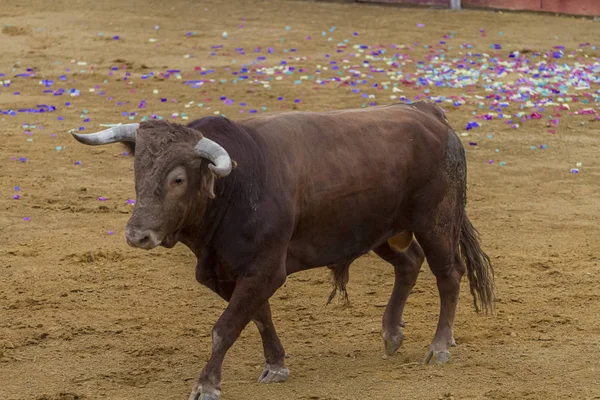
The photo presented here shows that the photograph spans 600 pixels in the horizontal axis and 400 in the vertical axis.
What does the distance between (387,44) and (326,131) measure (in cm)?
929

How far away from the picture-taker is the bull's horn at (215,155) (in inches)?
181

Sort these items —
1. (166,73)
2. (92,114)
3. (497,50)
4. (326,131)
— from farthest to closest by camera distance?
(497,50) < (166,73) < (92,114) < (326,131)

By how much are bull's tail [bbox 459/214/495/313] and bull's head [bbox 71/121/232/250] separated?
1799 millimetres

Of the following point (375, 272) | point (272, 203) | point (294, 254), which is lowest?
point (375, 272)

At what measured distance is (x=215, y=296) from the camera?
22.1ft

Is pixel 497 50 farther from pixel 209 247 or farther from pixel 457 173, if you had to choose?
pixel 209 247

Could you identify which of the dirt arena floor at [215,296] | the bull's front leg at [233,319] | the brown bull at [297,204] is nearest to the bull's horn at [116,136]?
the brown bull at [297,204]

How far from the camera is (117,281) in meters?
6.98

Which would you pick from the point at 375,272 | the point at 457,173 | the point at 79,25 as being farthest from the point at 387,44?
the point at 457,173

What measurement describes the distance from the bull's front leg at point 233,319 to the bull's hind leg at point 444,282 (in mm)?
1023

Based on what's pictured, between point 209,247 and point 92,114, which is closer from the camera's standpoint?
point 209,247

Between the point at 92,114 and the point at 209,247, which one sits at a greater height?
the point at 209,247

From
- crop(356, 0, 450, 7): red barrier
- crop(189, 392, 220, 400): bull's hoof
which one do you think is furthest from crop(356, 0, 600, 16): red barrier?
crop(189, 392, 220, 400): bull's hoof

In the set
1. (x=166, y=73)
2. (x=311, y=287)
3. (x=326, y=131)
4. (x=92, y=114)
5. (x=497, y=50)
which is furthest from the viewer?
(x=497, y=50)
